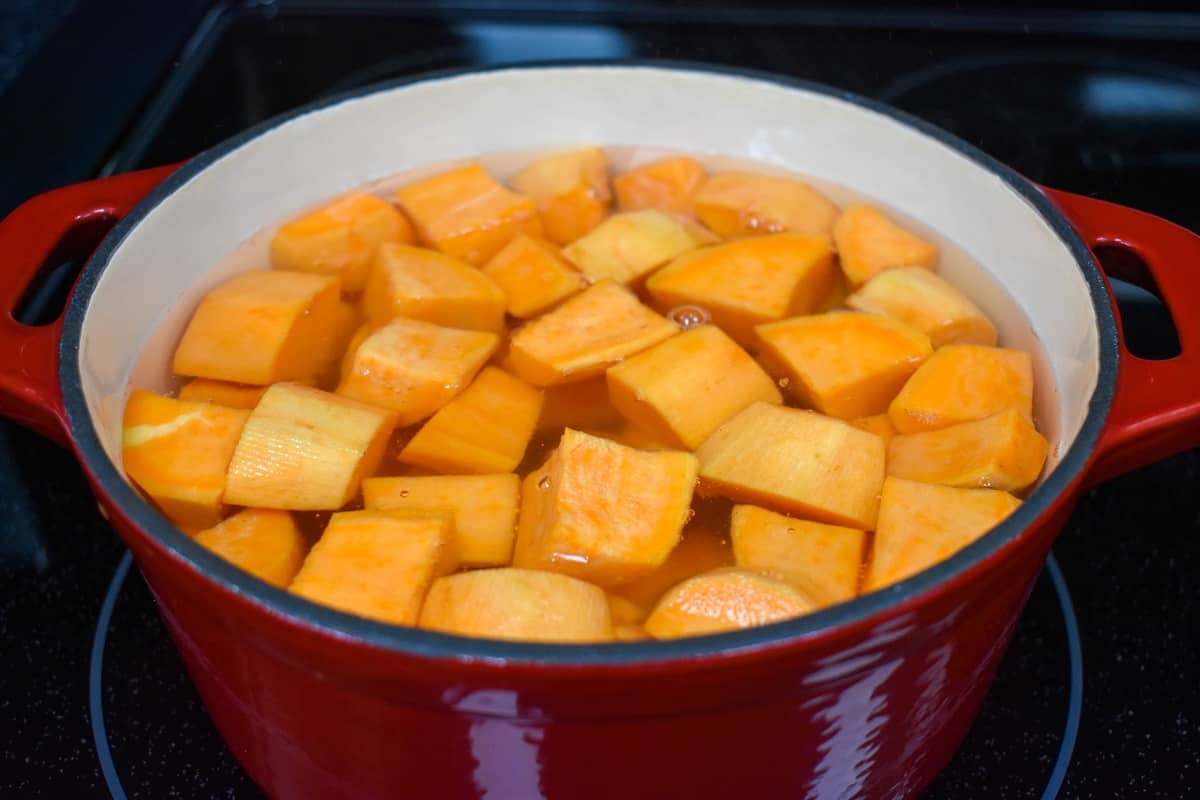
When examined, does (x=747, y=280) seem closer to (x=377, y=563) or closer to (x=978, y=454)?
(x=978, y=454)

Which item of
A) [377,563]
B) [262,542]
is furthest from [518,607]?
[262,542]

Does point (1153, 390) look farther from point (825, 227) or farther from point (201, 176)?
point (201, 176)

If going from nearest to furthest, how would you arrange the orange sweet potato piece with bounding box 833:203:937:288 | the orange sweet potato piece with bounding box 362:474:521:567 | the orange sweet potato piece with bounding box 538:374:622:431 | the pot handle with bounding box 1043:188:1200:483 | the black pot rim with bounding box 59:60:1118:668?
the black pot rim with bounding box 59:60:1118:668 < the pot handle with bounding box 1043:188:1200:483 < the orange sweet potato piece with bounding box 362:474:521:567 < the orange sweet potato piece with bounding box 538:374:622:431 < the orange sweet potato piece with bounding box 833:203:937:288

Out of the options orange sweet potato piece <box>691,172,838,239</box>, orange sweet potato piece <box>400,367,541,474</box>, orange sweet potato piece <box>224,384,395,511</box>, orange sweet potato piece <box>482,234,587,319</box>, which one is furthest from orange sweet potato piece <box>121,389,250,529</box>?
orange sweet potato piece <box>691,172,838,239</box>

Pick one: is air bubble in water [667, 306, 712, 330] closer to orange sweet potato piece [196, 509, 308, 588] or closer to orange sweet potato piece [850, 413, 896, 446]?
orange sweet potato piece [850, 413, 896, 446]

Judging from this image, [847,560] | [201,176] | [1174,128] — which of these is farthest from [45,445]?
[1174,128]

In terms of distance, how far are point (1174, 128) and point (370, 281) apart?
923 millimetres

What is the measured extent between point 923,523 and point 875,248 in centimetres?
34

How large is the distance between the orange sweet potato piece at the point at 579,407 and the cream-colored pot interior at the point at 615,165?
0.29 m

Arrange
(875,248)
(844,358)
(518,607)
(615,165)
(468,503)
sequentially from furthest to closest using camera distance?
(615,165) → (875,248) → (844,358) → (468,503) → (518,607)

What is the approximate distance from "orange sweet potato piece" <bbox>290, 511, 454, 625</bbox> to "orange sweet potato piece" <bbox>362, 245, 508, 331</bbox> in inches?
9.3

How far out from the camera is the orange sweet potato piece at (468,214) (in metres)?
1.04

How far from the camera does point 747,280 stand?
957 mm

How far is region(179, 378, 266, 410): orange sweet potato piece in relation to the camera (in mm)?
881
